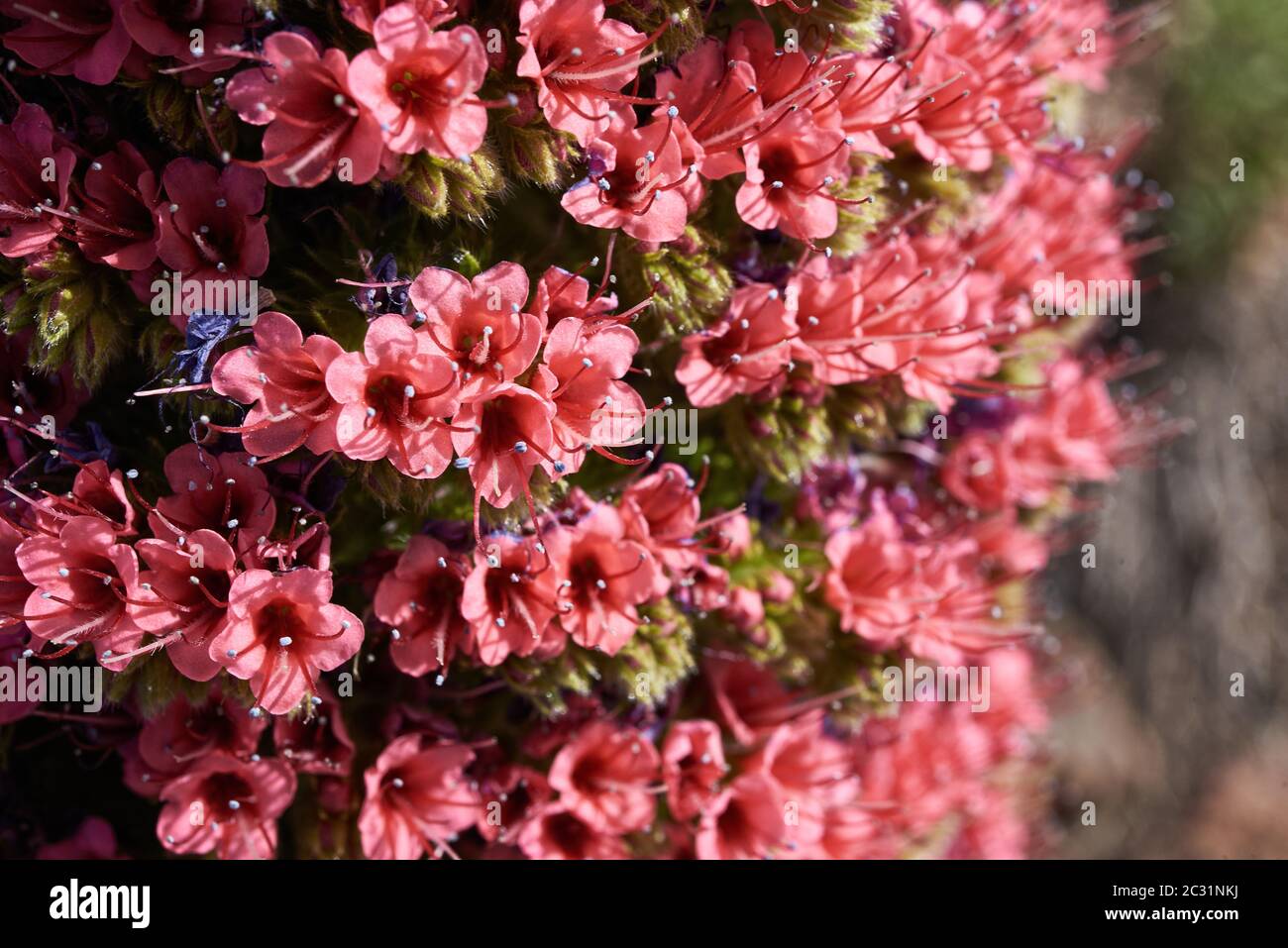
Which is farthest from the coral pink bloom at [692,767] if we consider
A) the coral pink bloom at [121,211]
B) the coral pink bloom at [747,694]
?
the coral pink bloom at [121,211]

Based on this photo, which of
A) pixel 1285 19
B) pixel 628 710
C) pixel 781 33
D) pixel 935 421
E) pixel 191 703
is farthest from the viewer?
pixel 1285 19

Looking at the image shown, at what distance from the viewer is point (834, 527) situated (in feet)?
10.9

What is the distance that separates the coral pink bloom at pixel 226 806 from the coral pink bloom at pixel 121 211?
48.8 inches

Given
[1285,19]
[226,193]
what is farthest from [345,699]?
[1285,19]

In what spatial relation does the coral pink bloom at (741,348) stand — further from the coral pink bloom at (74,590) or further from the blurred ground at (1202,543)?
the blurred ground at (1202,543)

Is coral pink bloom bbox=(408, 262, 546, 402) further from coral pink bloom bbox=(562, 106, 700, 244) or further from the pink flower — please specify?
the pink flower

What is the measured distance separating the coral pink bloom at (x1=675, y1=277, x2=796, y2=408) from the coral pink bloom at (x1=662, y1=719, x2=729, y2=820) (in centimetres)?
96

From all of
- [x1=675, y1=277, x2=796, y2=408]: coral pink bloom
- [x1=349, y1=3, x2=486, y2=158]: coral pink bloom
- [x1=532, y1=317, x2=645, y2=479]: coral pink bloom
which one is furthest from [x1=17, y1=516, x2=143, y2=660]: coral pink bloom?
[x1=675, y1=277, x2=796, y2=408]: coral pink bloom

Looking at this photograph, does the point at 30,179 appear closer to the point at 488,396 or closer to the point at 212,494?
the point at 212,494

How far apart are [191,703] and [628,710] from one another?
1.20m

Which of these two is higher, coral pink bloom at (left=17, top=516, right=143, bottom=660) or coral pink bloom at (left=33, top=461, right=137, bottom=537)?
coral pink bloom at (left=33, top=461, right=137, bottom=537)

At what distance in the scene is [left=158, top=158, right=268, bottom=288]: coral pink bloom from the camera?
2.41 m

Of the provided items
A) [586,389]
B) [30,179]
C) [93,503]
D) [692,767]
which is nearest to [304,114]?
[30,179]
